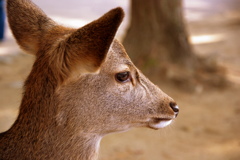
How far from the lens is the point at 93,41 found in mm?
2875

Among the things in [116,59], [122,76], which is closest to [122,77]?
[122,76]

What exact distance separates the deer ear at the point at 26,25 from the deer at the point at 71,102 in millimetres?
10

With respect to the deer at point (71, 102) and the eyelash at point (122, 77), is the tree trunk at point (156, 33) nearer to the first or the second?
the deer at point (71, 102)

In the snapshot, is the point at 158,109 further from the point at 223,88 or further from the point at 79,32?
the point at 223,88

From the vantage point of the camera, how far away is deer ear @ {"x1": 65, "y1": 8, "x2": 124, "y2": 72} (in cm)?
280

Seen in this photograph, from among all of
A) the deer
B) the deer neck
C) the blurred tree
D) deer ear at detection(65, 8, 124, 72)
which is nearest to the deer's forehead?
the deer

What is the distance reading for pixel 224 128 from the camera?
760cm

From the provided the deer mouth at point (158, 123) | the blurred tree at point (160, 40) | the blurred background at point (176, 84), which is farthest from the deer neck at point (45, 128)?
the blurred tree at point (160, 40)

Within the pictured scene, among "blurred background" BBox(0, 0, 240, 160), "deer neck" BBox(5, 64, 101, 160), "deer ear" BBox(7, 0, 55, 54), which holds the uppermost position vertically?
"deer ear" BBox(7, 0, 55, 54)

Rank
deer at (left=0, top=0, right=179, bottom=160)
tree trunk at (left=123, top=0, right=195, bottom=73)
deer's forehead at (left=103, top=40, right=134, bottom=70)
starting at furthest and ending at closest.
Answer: tree trunk at (left=123, top=0, right=195, bottom=73) → deer's forehead at (left=103, top=40, right=134, bottom=70) → deer at (left=0, top=0, right=179, bottom=160)

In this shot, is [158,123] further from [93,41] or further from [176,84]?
[176,84]

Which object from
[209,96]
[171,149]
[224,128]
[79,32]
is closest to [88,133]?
[79,32]

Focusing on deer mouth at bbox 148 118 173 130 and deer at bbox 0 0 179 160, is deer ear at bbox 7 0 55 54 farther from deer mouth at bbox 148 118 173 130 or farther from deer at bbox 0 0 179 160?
deer mouth at bbox 148 118 173 130

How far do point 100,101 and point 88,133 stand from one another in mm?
276
